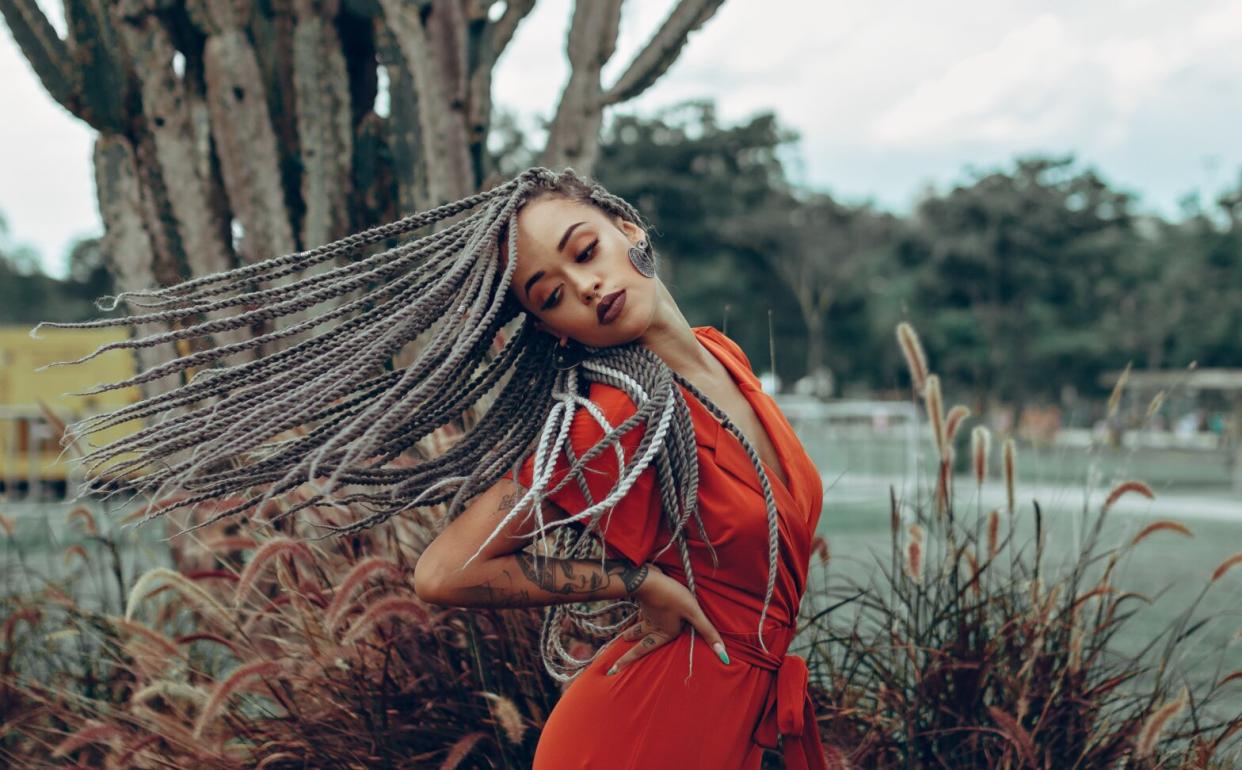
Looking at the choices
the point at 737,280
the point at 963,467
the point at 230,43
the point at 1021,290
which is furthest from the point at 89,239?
the point at 230,43

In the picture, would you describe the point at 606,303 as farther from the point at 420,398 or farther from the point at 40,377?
the point at 40,377

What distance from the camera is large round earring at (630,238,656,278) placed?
1960mm

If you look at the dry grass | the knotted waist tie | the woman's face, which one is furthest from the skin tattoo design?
the dry grass

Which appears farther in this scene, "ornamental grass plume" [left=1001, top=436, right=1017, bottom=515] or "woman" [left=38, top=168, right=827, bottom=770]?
"ornamental grass plume" [left=1001, top=436, right=1017, bottom=515]

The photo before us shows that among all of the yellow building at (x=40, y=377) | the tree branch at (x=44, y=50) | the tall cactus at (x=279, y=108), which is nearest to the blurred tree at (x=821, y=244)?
the yellow building at (x=40, y=377)

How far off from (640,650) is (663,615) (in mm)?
89

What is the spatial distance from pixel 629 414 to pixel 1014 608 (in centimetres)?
167

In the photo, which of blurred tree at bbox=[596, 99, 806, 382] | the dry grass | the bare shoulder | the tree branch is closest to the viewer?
the bare shoulder

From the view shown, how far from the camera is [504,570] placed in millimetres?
1858

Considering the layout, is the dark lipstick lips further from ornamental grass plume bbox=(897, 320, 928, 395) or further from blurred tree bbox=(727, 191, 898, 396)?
blurred tree bbox=(727, 191, 898, 396)

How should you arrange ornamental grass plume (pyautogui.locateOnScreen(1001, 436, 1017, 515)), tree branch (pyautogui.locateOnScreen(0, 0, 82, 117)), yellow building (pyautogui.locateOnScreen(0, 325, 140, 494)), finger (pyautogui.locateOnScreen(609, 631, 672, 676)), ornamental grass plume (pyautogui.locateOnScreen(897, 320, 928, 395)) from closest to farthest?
1. finger (pyautogui.locateOnScreen(609, 631, 672, 676))
2. ornamental grass plume (pyautogui.locateOnScreen(1001, 436, 1017, 515))
3. ornamental grass plume (pyautogui.locateOnScreen(897, 320, 928, 395))
4. tree branch (pyautogui.locateOnScreen(0, 0, 82, 117))
5. yellow building (pyautogui.locateOnScreen(0, 325, 140, 494))

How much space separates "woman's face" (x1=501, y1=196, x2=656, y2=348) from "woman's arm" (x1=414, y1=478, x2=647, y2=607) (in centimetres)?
29

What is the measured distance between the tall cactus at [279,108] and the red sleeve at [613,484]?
8.54 ft

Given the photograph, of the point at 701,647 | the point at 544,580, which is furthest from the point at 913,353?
the point at 544,580
